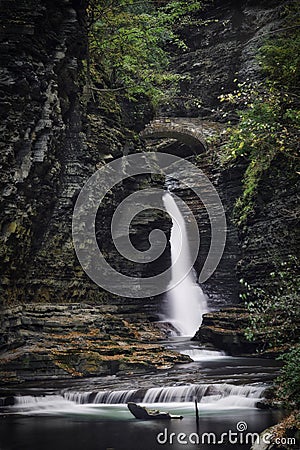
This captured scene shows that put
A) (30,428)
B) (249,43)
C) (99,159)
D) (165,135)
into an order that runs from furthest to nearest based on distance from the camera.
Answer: (249,43) < (165,135) < (99,159) < (30,428)

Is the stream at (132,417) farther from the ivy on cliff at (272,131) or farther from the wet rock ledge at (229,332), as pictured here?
the wet rock ledge at (229,332)

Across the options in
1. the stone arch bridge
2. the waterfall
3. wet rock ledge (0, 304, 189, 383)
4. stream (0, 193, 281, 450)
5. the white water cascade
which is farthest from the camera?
the stone arch bridge

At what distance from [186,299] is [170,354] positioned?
8209mm

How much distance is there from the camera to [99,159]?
1908 centimetres

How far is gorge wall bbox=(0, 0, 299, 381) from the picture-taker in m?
14.3

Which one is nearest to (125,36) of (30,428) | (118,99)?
(118,99)

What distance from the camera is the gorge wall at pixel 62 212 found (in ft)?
47.0

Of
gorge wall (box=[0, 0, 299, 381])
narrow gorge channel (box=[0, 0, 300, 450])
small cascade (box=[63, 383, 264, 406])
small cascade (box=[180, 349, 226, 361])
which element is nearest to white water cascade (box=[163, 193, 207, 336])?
narrow gorge channel (box=[0, 0, 300, 450])

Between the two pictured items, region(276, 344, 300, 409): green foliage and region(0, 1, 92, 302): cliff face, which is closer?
region(276, 344, 300, 409): green foliage

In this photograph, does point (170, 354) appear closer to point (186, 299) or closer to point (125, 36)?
point (186, 299)

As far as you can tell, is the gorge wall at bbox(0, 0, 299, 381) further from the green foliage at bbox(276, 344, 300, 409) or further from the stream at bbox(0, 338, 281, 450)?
the green foliage at bbox(276, 344, 300, 409)

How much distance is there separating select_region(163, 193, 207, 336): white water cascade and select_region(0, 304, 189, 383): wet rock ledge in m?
5.47

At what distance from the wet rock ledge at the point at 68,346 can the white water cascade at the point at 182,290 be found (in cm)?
547

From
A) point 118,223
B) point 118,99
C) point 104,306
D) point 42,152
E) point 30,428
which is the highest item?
point 118,99
